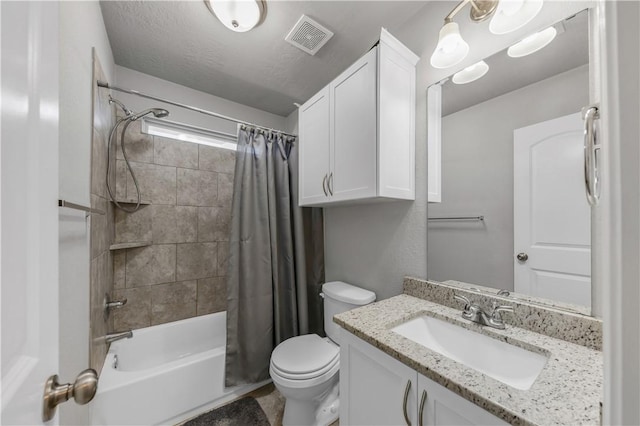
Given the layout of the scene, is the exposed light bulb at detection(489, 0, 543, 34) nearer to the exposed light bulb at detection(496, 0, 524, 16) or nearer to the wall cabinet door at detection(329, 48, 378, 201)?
the exposed light bulb at detection(496, 0, 524, 16)

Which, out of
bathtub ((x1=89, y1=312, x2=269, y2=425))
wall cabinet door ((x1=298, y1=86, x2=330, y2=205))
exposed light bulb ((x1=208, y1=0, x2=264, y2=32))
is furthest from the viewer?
wall cabinet door ((x1=298, y1=86, x2=330, y2=205))

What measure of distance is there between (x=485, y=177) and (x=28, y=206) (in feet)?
4.85

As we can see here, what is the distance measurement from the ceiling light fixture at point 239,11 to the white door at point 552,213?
55.3 inches

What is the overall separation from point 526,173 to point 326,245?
57.5 inches

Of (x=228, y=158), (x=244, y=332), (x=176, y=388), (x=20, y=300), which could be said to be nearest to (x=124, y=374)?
(x=176, y=388)

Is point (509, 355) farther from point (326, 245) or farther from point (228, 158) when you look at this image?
point (228, 158)

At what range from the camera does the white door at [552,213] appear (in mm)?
869

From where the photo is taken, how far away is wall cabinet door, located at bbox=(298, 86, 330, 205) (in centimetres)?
154

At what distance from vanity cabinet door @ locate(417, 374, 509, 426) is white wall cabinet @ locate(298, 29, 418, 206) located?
2.62 feet

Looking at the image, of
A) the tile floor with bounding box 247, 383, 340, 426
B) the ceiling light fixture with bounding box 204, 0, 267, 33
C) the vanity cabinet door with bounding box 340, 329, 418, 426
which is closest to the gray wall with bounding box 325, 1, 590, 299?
the vanity cabinet door with bounding box 340, 329, 418, 426

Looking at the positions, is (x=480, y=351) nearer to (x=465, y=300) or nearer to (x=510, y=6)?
(x=465, y=300)

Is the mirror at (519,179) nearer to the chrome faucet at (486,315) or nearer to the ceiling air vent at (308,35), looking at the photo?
the chrome faucet at (486,315)

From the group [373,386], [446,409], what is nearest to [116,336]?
[373,386]

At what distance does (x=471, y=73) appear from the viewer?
3.78 ft
